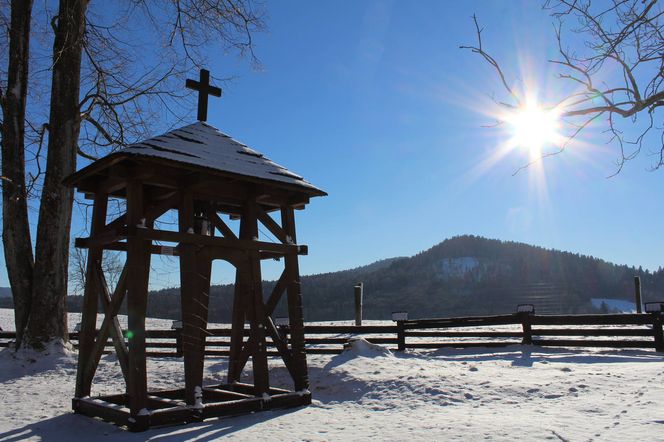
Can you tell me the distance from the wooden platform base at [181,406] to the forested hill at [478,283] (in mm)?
71285

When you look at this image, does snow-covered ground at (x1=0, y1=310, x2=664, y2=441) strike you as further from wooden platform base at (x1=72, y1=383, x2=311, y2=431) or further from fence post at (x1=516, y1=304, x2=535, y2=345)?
fence post at (x1=516, y1=304, x2=535, y2=345)

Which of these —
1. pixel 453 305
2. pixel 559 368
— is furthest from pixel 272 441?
pixel 453 305

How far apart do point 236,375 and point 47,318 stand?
18.7 ft

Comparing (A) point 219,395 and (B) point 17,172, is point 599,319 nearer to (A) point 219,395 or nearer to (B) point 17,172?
(A) point 219,395

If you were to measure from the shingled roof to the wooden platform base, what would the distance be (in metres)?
2.96

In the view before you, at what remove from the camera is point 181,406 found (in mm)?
6785

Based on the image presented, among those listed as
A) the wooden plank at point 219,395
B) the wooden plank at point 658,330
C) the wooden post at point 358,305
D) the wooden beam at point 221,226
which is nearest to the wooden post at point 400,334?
the wooden post at point 358,305

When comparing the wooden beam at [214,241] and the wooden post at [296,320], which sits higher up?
the wooden beam at [214,241]

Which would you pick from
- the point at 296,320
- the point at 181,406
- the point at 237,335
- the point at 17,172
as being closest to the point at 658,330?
the point at 296,320

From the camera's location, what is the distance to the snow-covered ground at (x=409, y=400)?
6.14 m

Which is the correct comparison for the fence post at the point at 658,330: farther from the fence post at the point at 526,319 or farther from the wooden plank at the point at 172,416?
the wooden plank at the point at 172,416

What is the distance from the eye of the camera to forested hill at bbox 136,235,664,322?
3460 inches

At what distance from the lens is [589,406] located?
6977mm

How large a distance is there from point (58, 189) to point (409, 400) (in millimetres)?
9189
